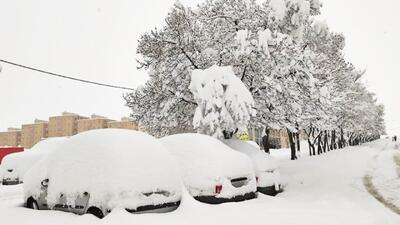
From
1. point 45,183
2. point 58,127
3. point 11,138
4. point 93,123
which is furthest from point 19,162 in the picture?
point 11,138

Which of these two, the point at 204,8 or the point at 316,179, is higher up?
the point at 204,8

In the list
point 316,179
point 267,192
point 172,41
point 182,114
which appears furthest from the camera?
point 182,114

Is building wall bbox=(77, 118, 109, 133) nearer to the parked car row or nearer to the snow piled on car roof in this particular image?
the snow piled on car roof

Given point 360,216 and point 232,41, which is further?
point 232,41

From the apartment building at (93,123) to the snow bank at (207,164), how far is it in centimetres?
5449

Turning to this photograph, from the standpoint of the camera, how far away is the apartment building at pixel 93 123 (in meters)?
60.9

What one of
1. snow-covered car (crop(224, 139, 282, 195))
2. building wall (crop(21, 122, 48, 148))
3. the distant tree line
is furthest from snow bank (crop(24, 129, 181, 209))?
building wall (crop(21, 122, 48, 148))

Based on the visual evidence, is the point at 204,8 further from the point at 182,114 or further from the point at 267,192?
the point at 267,192

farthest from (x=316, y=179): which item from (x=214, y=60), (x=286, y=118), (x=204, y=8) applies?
(x=204, y=8)

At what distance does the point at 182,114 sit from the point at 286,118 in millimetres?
4117

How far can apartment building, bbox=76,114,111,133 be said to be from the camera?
60906 mm

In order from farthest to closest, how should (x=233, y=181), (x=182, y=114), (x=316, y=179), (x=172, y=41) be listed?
(x=182, y=114), (x=172, y=41), (x=316, y=179), (x=233, y=181)

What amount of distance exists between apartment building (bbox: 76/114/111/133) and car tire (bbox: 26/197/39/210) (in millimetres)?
54466

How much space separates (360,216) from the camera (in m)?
6.77
